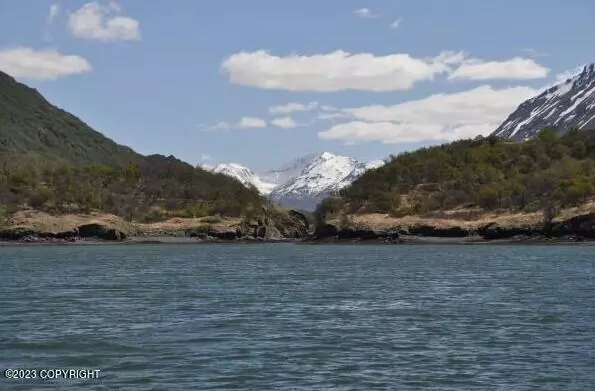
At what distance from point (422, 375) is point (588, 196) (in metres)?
108

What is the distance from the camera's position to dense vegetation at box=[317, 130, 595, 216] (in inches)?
5340

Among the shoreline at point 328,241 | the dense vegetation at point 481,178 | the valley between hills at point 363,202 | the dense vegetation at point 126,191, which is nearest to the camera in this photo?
the shoreline at point 328,241

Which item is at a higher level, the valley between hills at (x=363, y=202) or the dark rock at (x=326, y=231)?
the valley between hills at (x=363, y=202)

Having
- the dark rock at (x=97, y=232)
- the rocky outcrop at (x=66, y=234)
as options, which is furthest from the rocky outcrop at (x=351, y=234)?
the dark rock at (x=97, y=232)

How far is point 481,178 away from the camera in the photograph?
154 m

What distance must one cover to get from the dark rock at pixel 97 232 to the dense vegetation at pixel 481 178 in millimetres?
37817

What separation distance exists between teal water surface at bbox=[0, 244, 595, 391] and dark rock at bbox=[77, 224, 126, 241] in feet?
262

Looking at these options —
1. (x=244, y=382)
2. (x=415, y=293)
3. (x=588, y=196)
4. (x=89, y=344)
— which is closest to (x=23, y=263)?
(x=415, y=293)

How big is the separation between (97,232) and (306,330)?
113873 millimetres

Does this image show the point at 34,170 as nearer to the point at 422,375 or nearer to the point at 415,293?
the point at 415,293

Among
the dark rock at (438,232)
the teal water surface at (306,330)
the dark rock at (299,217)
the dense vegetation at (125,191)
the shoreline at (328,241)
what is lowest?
the teal water surface at (306,330)

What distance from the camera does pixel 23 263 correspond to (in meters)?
81.0

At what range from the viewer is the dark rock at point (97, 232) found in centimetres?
14175

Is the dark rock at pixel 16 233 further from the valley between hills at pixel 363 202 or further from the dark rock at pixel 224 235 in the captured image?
the dark rock at pixel 224 235
